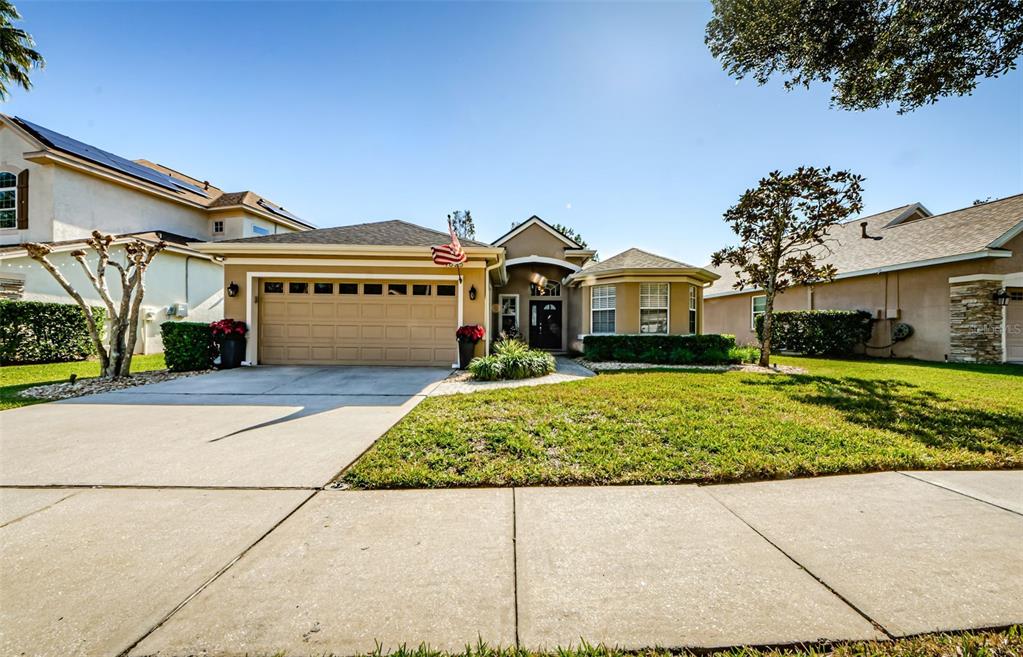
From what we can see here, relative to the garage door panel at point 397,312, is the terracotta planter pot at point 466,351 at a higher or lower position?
lower

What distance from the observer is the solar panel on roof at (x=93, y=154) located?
42.2 feet

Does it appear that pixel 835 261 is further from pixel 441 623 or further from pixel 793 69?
pixel 441 623

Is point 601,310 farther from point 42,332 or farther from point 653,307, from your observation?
point 42,332

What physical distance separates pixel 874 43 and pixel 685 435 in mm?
8397

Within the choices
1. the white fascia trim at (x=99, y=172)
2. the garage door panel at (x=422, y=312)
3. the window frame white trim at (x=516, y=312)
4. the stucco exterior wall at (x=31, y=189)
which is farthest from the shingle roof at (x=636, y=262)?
the stucco exterior wall at (x=31, y=189)

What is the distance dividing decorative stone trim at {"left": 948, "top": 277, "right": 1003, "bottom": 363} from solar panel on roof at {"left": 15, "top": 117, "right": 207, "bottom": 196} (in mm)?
27184

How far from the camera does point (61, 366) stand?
9.59m

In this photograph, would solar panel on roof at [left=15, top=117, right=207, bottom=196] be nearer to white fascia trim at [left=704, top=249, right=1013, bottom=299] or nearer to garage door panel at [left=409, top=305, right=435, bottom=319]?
garage door panel at [left=409, top=305, right=435, bottom=319]

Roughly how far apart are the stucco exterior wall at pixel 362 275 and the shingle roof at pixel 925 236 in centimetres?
973

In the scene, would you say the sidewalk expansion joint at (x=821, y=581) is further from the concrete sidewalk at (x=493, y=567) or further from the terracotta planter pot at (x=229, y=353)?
the terracotta planter pot at (x=229, y=353)

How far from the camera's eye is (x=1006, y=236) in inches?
423

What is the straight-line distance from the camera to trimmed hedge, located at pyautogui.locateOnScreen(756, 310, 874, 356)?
13.0 meters

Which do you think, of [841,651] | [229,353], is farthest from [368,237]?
[841,651]

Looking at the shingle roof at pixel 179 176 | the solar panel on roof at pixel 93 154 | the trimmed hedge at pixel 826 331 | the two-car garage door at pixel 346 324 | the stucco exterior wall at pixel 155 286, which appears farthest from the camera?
the trimmed hedge at pixel 826 331
